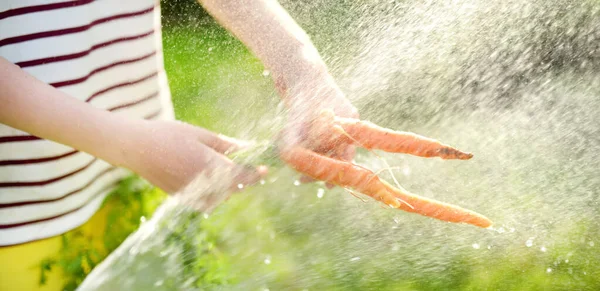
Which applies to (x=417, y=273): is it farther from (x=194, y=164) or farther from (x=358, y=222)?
(x=194, y=164)

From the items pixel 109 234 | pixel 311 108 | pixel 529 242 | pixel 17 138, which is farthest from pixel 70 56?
pixel 529 242

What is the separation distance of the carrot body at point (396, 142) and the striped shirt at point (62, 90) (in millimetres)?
452

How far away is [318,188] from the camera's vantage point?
1.50 meters

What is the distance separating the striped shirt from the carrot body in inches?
17.8

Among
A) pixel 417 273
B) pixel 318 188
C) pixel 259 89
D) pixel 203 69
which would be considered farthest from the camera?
pixel 203 69

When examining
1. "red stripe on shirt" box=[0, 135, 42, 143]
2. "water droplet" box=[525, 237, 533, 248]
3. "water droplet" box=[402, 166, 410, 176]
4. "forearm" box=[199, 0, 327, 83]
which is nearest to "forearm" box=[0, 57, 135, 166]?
→ "red stripe on shirt" box=[0, 135, 42, 143]

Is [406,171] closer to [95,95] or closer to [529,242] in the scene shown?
[529,242]

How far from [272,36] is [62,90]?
41 cm

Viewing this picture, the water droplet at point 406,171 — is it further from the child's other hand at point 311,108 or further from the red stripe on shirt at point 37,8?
the red stripe on shirt at point 37,8

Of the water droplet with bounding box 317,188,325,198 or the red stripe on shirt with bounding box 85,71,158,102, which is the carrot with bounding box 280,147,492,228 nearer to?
the water droplet with bounding box 317,188,325,198

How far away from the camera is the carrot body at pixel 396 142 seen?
4.58 feet

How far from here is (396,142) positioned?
4.91ft

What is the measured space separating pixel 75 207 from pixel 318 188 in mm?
503

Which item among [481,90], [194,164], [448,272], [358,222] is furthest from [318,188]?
[481,90]
